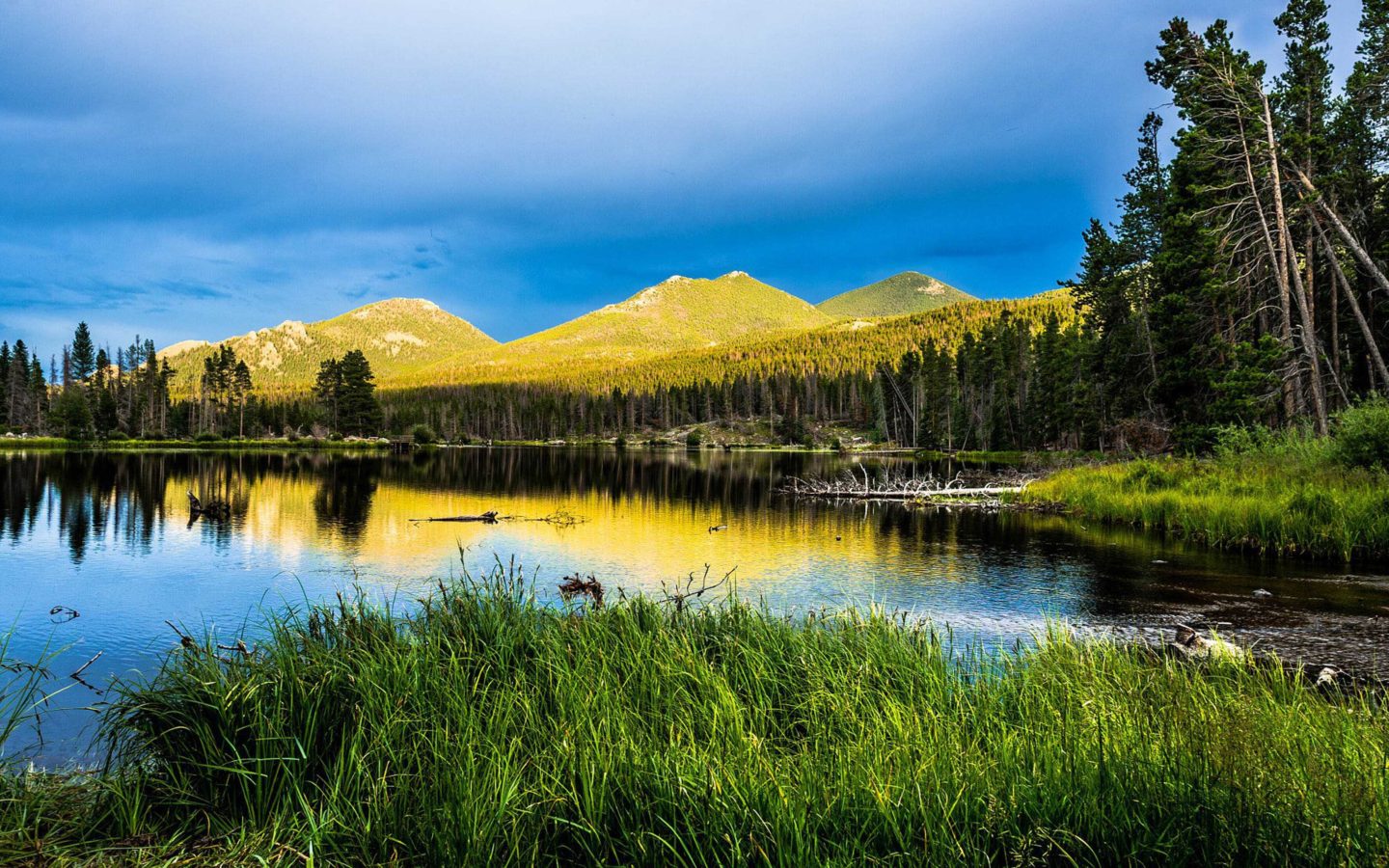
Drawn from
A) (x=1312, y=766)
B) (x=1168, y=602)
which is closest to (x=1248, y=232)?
(x=1168, y=602)

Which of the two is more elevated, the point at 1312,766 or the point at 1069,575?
the point at 1312,766

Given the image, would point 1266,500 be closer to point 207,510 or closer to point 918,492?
point 918,492

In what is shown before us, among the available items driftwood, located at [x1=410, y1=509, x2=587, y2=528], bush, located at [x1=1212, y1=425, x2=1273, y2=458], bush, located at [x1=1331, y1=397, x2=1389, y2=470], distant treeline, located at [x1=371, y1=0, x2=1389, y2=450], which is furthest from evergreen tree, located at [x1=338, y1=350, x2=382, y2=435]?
bush, located at [x1=1331, y1=397, x2=1389, y2=470]

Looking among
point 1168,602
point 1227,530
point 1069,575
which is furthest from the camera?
point 1227,530

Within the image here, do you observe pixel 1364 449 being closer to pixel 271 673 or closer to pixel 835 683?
pixel 835 683

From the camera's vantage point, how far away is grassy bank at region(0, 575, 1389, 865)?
356 cm

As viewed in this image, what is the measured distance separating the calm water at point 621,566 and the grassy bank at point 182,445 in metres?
62.0

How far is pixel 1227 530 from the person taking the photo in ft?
63.8

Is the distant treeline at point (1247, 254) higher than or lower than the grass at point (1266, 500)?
higher

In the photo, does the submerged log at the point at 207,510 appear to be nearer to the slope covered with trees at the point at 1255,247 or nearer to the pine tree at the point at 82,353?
the slope covered with trees at the point at 1255,247

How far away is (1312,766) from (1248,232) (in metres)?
27.6

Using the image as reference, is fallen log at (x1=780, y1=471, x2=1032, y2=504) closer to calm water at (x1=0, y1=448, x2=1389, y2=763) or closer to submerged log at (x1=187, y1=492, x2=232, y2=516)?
calm water at (x1=0, y1=448, x2=1389, y2=763)

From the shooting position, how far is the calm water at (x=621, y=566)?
11.7m

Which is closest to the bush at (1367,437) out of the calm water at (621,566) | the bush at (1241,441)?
the bush at (1241,441)
